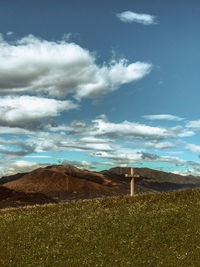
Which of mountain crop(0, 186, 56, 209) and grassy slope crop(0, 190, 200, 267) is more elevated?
grassy slope crop(0, 190, 200, 267)

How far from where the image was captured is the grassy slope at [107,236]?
23531mm

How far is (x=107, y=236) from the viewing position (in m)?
28.1

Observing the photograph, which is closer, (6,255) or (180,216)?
(6,255)

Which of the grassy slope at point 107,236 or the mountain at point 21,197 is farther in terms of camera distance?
the mountain at point 21,197

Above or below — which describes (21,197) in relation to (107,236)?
below

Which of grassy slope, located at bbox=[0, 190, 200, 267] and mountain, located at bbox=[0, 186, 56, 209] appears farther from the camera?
mountain, located at bbox=[0, 186, 56, 209]

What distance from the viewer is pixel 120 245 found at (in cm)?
2581

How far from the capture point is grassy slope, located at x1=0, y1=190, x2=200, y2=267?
77.2 feet

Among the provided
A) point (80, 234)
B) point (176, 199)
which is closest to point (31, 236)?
point (80, 234)

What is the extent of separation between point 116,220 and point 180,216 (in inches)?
237

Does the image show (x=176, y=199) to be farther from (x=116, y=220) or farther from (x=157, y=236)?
(x=157, y=236)

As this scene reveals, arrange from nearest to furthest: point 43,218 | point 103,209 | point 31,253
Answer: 1. point 31,253
2. point 43,218
3. point 103,209

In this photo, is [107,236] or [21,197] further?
[21,197]

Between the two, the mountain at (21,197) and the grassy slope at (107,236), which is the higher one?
the grassy slope at (107,236)
